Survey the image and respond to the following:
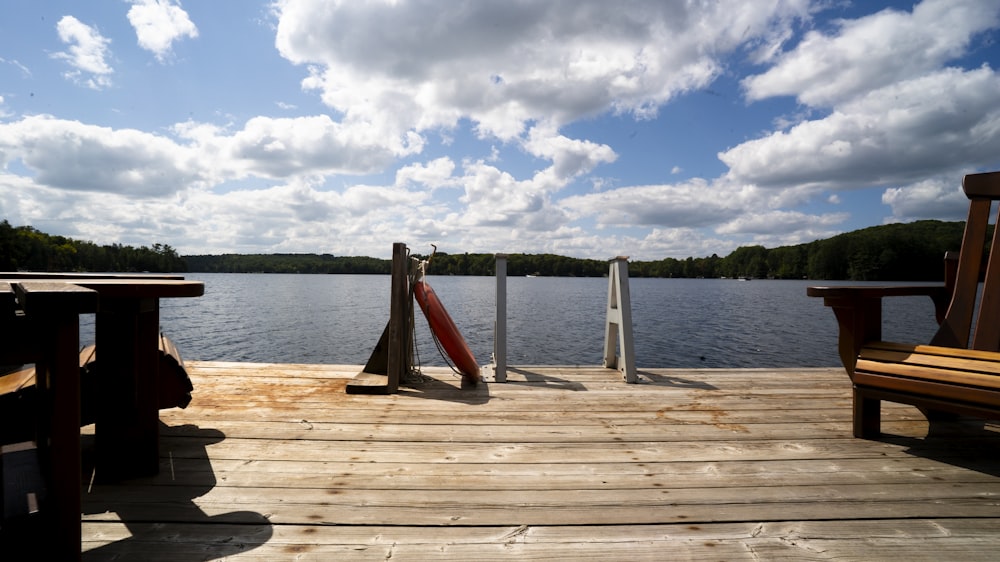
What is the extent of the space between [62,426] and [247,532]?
667 millimetres

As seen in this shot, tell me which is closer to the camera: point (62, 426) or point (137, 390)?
point (62, 426)

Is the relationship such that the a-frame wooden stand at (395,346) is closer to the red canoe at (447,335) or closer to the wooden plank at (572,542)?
the red canoe at (447,335)

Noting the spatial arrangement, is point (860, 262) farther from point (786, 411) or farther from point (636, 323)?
point (786, 411)

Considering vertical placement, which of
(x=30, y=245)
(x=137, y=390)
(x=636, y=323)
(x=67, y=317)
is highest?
(x=30, y=245)

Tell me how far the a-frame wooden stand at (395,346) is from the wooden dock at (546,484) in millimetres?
229

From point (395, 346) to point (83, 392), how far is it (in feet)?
6.65

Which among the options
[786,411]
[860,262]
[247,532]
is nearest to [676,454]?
[786,411]

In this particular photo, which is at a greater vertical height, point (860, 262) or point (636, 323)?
point (860, 262)

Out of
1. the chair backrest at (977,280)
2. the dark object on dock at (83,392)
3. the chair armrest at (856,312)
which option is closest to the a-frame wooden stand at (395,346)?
the dark object on dock at (83,392)

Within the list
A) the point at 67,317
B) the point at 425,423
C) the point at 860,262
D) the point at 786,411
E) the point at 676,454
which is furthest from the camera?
the point at 860,262

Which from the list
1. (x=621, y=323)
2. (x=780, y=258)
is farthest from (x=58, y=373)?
(x=780, y=258)

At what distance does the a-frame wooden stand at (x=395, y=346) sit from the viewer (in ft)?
12.6

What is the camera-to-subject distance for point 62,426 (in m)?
1.34

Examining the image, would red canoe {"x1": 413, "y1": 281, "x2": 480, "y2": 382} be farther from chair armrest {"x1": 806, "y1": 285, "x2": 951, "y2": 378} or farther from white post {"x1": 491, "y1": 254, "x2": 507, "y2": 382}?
chair armrest {"x1": 806, "y1": 285, "x2": 951, "y2": 378}
